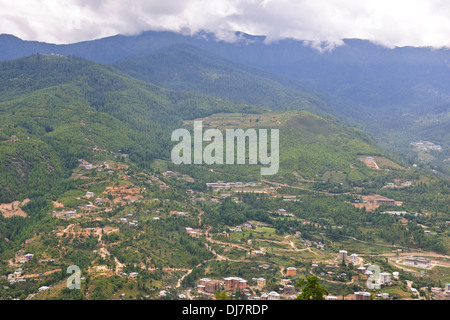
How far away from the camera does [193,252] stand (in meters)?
43.0

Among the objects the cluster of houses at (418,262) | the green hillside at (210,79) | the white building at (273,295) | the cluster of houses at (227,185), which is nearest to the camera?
the white building at (273,295)

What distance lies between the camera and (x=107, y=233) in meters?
43.4

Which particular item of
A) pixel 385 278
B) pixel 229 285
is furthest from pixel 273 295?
pixel 385 278

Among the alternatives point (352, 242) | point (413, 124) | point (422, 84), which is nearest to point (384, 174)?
point (352, 242)

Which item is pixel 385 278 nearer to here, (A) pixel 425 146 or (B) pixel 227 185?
(B) pixel 227 185

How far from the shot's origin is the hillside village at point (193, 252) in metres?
34.6

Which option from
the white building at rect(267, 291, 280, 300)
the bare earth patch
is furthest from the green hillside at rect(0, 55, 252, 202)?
the white building at rect(267, 291, 280, 300)

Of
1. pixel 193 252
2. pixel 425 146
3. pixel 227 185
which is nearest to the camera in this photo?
pixel 193 252

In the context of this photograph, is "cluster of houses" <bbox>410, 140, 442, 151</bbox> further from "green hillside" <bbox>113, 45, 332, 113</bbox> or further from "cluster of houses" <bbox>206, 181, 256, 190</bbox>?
"cluster of houses" <bbox>206, 181, 256, 190</bbox>

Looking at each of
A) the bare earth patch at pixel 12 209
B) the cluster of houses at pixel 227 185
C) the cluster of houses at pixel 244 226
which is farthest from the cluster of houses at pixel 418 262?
the bare earth patch at pixel 12 209

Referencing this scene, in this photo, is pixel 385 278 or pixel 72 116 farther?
pixel 72 116

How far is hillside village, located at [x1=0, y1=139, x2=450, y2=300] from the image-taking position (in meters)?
34.6

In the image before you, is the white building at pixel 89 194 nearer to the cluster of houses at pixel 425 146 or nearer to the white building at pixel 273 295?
the white building at pixel 273 295
